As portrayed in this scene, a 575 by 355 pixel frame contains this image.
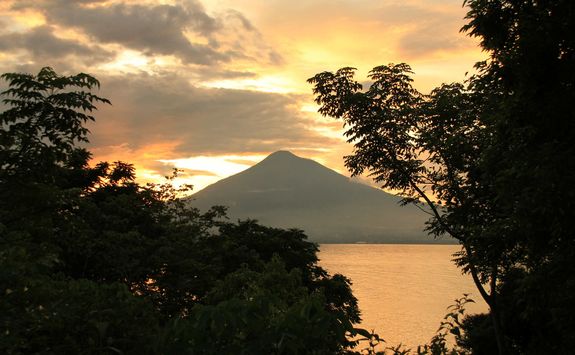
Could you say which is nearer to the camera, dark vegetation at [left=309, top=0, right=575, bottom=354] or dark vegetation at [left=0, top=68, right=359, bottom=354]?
dark vegetation at [left=0, top=68, right=359, bottom=354]

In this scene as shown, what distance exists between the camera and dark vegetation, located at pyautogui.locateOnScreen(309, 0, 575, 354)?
10.3m

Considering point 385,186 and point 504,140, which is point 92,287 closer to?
point 504,140

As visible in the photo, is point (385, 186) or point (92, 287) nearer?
point (92, 287)

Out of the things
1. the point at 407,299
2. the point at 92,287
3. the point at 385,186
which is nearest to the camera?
the point at 92,287

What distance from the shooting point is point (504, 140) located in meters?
11.7

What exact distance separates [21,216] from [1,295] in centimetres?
532

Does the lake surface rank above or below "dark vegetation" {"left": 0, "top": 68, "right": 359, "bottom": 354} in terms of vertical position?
below

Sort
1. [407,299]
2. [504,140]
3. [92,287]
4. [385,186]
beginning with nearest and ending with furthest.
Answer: [92,287]
[504,140]
[385,186]
[407,299]

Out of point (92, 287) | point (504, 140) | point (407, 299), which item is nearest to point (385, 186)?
point (504, 140)

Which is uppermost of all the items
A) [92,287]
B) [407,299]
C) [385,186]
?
[385,186]

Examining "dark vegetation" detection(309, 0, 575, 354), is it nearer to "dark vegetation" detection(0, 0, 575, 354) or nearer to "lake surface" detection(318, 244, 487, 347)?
"dark vegetation" detection(0, 0, 575, 354)

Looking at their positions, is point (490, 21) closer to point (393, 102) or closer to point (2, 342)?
point (393, 102)

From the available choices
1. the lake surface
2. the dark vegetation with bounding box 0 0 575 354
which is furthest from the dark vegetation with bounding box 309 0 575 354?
the lake surface

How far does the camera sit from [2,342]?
4.68 metres
